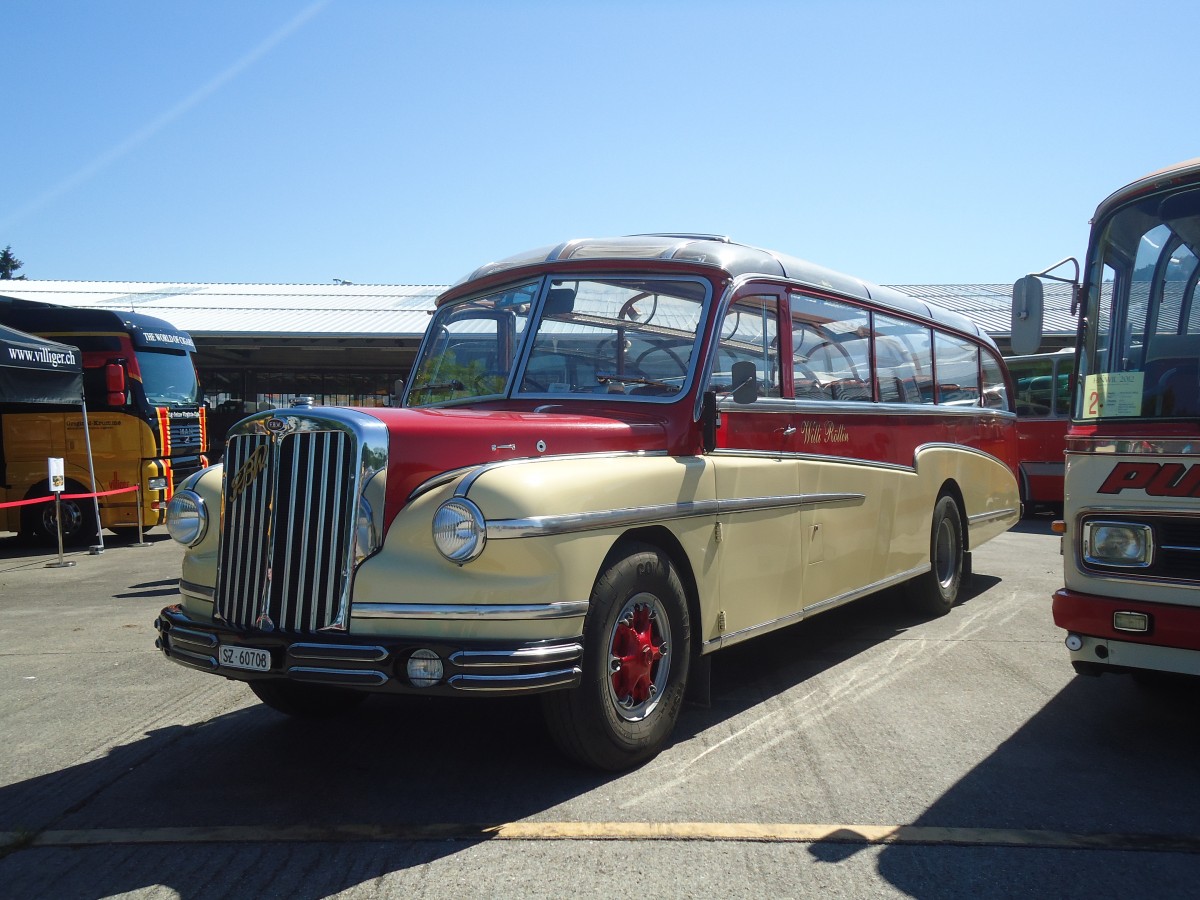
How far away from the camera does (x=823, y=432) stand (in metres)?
6.22

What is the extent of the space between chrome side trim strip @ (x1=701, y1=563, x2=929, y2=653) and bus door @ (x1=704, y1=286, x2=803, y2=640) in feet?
0.10

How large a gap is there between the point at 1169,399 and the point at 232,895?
13.8ft

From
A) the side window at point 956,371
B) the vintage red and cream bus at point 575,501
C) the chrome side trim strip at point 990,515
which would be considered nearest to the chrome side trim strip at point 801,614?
the vintage red and cream bus at point 575,501

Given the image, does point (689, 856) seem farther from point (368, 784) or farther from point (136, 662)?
point (136, 662)

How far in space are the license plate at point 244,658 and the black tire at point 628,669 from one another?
3.69ft

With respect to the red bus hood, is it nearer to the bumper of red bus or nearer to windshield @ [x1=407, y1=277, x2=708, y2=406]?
windshield @ [x1=407, y1=277, x2=708, y2=406]

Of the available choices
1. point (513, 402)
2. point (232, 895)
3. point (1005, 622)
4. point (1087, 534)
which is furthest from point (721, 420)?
point (1005, 622)

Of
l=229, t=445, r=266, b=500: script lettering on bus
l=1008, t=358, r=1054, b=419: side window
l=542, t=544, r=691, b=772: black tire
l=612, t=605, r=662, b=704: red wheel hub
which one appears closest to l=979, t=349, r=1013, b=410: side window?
l=542, t=544, r=691, b=772: black tire

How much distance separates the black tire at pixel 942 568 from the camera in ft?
26.0

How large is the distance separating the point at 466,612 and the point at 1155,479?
297 cm

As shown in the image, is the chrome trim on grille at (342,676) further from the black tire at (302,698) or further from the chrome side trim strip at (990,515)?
the chrome side trim strip at (990,515)

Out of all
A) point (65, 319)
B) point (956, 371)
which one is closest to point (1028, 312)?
point (956, 371)

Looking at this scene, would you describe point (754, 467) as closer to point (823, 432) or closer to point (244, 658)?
point (823, 432)

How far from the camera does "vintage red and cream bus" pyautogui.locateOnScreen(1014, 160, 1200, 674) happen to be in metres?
4.29
